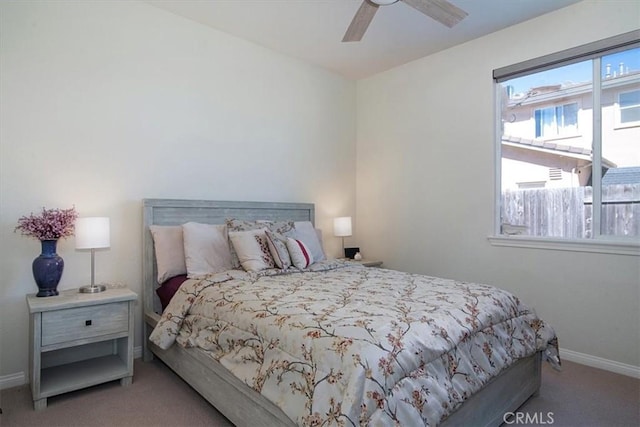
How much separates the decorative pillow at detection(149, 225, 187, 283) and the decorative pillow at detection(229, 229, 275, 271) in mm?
423

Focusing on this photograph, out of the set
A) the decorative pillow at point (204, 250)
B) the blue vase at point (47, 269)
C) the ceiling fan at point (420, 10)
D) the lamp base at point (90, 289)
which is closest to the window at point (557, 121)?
the ceiling fan at point (420, 10)

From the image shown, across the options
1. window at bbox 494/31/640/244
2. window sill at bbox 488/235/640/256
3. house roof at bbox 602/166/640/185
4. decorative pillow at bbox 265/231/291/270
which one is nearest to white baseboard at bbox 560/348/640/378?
window sill at bbox 488/235/640/256

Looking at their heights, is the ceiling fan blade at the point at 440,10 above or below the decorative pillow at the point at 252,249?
above

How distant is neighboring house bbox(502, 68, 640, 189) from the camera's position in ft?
9.50

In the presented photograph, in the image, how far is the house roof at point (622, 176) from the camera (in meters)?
2.84

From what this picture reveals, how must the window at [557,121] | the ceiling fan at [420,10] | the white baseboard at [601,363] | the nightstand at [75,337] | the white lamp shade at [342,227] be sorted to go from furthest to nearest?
the white lamp shade at [342,227] → the window at [557,121] → the white baseboard at [601,363] → the ceiling fan at [420,10] → the nightstand at [75,337]

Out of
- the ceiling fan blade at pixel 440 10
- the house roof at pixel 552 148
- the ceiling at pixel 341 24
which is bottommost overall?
the house roof at pixel 552 148

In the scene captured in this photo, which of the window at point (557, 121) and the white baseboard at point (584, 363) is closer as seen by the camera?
the white baseboard at point (584, 363)

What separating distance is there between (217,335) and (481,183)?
2824 millimetres

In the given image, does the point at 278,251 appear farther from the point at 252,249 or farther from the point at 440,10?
the point at 440,10

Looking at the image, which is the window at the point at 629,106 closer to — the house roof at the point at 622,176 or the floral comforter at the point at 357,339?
the house roof at the point at 622,176

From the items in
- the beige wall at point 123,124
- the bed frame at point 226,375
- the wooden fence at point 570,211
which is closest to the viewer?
the bed frame at point 226,375

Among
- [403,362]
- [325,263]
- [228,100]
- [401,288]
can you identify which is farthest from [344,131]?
[403,362]

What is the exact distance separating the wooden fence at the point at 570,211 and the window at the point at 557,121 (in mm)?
507
